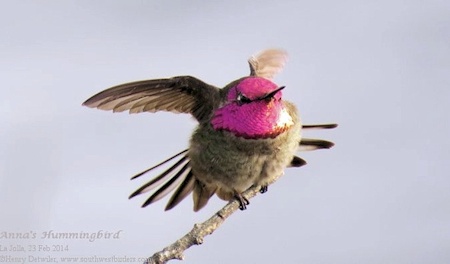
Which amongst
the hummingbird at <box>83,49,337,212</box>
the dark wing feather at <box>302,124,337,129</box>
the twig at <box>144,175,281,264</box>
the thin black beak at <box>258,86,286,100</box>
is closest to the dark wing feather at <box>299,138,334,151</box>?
the hummingbird at <box>83,49,337,212</box>

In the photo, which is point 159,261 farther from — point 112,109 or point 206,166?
point 206,166

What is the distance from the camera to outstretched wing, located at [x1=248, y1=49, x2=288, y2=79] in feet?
13.1

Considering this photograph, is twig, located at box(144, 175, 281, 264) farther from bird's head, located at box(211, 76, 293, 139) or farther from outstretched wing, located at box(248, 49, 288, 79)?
outstretched wing, located at box(248, 49, 288, 79)

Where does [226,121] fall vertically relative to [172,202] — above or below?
above

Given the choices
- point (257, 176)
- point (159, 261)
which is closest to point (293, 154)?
point (257, 176)

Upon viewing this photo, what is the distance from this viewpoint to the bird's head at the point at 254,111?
2699mm

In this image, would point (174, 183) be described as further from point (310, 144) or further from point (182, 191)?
point (310, 144)

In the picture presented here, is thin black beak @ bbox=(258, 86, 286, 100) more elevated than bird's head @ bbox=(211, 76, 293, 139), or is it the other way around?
bird's head @ bbox=(211, 76, 293, 139)

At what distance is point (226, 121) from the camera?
3258 mm

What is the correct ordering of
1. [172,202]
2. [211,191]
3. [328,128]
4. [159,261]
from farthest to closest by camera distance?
[211,191]
[172,202]
[328,128]
[159,261]

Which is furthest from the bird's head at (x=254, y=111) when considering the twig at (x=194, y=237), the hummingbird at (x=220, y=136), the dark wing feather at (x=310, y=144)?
the twig at (x=194, y=237)

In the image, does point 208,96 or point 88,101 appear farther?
point 208,96

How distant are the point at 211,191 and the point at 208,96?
46cm

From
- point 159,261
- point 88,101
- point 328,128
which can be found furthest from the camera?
point 328,128
